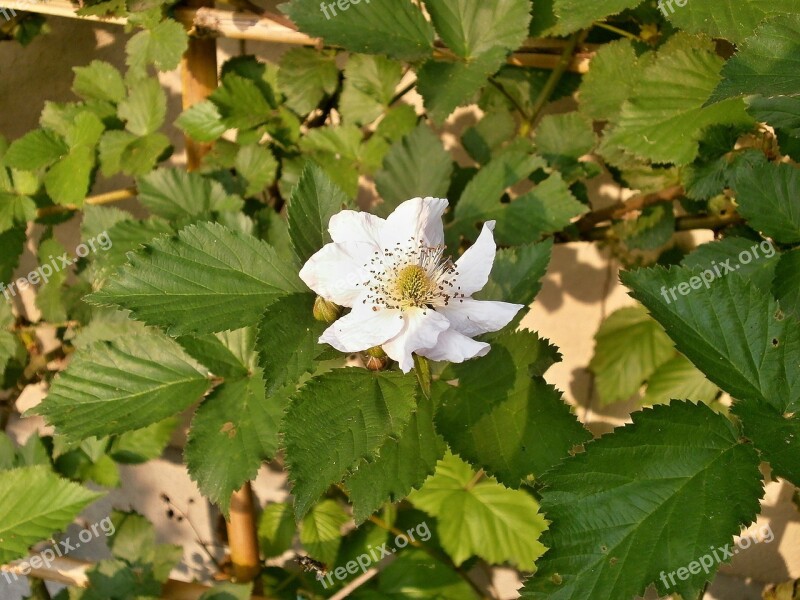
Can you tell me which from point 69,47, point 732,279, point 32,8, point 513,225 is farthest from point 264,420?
point 69,47

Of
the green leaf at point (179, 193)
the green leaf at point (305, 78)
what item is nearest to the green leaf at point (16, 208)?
the green leaf at point (179, 193)

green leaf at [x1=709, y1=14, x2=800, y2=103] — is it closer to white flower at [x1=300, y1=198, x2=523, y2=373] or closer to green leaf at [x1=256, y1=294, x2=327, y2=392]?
white flower at [x1=300, y1=198, x2=523, y2=373]

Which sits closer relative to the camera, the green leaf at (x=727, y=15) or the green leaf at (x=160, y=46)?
the green leaf at (x=727, y=15)

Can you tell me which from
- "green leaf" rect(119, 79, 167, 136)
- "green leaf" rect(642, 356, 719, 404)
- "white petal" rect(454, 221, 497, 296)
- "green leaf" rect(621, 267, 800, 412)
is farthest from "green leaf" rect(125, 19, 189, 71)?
"green leaf" rect(642, 356, 719, 404)

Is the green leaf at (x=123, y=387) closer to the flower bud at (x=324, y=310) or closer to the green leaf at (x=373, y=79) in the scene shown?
the flower bud at (x=324, y=310)

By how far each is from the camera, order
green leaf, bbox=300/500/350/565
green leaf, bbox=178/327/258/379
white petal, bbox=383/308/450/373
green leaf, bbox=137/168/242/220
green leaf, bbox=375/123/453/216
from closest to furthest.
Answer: white petal, bbox=383/308/450/373 → green leaf, bbox=178/327/258/379 → green leaf, bbox=375/123/453/216 → green leaf, bbox=137/168/242/220 → green leaf, bbox=300/500/350/565

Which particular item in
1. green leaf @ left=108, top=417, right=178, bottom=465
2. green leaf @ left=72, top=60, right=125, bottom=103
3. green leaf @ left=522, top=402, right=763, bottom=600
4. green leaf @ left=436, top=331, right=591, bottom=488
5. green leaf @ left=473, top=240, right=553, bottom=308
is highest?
green leaf @ left=72, top=60, right=125, bottom=103
